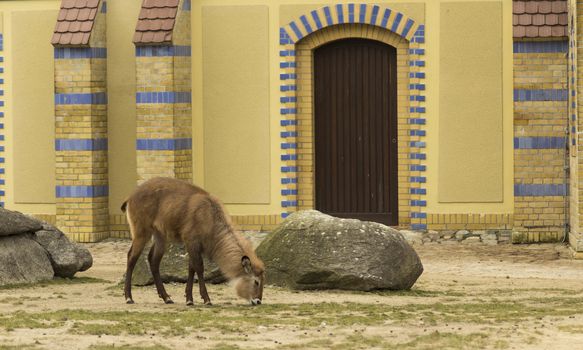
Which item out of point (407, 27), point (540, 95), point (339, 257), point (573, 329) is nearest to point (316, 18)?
point (407, 27)

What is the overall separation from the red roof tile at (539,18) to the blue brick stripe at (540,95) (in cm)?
78

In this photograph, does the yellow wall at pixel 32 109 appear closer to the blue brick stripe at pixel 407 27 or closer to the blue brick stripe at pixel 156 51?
the blue brick stripe at pixel 156 51

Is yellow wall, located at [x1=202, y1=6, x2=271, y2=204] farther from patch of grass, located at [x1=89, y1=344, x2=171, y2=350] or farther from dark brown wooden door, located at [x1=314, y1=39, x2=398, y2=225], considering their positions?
patch of grass, located at [x1=89, y1=344, x2=171, y2=350]

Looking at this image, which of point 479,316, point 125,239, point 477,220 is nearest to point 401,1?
point 477,220

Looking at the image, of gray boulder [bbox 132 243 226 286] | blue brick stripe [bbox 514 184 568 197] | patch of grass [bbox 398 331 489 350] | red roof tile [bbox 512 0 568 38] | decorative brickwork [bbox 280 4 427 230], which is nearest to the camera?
patch of grass [bbox 398 331 489 350]

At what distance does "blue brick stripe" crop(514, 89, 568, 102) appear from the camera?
68.0ft

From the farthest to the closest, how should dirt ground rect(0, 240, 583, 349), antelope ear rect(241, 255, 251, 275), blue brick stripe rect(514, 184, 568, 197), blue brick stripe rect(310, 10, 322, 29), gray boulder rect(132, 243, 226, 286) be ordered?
blue brick stripe rect(310, 10, 322, 29) < blue brick stripe rect(514, 184, 568, 197) < gray boulder rect(132, 243, 226, 286) < antelope ear rect(241, 255, 251, 275) < dirt ground rect(0, 240, 583, 349)

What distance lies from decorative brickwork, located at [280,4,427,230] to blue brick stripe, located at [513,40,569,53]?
1.50 meters

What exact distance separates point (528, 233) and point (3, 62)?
8.51m

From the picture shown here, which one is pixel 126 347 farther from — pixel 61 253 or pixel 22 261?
pixel 61 253

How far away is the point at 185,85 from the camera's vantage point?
2202 centimetres

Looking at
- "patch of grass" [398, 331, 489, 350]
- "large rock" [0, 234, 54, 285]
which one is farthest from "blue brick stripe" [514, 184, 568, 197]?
"patch of grass" [398, 331, 489, 350]

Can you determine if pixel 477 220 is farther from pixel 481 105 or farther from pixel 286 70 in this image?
pixel 286 70

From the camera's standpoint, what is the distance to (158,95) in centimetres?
2162
